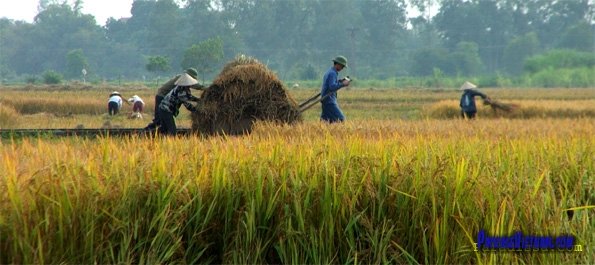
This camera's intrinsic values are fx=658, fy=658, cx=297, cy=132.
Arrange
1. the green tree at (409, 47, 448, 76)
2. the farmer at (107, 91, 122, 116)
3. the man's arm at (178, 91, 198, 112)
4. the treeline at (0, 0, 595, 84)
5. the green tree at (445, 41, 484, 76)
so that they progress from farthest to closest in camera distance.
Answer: the green tree at (409, 47, 448, 76) < the green tree at (445, 41, 484, 76) < the treeline at (0, 0, 595, 84) < the farmer at (107, 91, 122, 116) < the man's arm at (178, 91, 198, 112)

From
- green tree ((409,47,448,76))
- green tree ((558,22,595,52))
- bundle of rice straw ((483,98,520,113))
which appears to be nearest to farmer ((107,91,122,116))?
bundle of rice straw ((483,98,520,113))

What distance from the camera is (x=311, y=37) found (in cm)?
6294

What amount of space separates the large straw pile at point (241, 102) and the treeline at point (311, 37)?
1488 inches

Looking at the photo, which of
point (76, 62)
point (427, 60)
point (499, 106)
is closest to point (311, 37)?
point (427, 60)

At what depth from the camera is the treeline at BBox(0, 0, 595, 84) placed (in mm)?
51844

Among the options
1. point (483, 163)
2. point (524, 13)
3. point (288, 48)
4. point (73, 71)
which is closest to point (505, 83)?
point (524, 13)

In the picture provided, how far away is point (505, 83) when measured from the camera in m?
53.2

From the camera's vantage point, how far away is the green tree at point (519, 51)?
184 ft

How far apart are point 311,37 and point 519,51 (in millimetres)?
18983

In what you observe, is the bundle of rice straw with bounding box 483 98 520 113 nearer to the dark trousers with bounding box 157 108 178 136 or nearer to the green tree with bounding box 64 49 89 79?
the dark trousers with bounding box 157 108 178 136

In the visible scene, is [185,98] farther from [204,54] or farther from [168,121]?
[204,54]

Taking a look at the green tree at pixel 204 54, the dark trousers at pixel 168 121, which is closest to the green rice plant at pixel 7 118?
the dark trousers at pixel 168 121

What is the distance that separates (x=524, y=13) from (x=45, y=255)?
6711 centimetres

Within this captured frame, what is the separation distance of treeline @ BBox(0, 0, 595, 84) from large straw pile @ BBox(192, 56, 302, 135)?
37.8 meters
